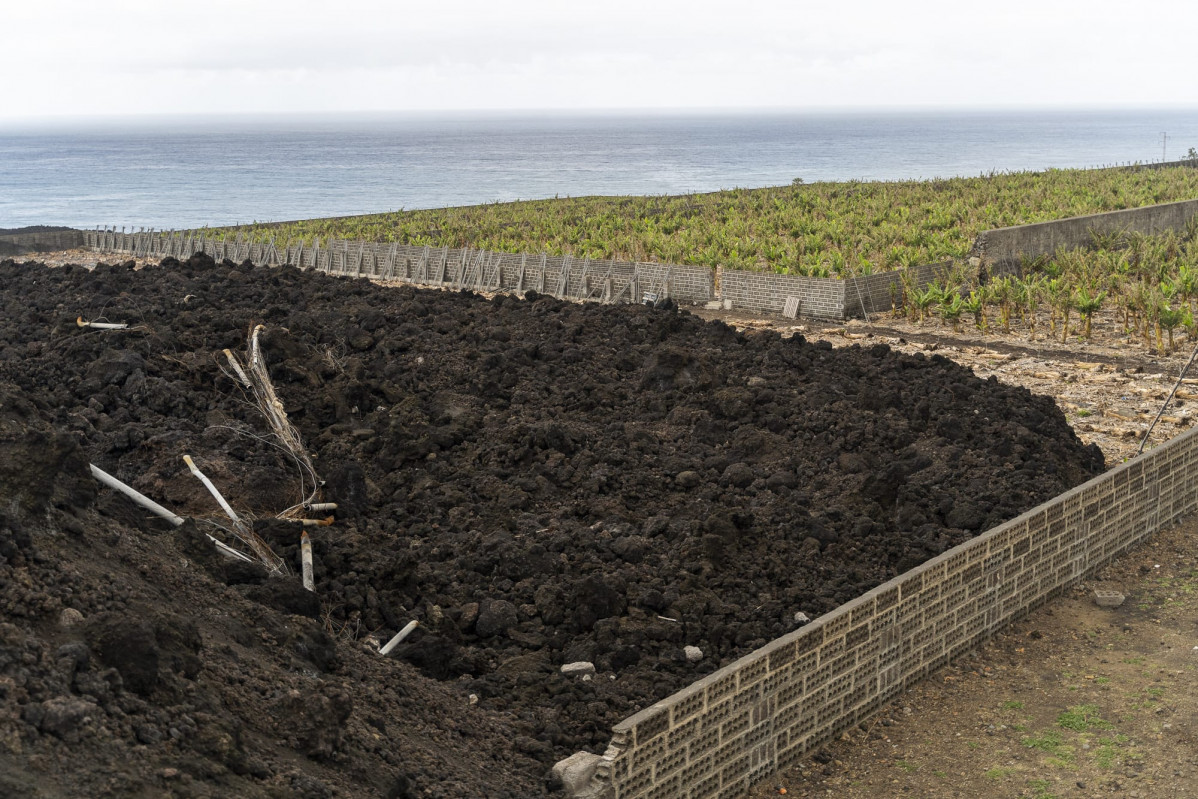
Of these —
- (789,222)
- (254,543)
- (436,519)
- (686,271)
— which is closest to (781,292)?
(686,271)

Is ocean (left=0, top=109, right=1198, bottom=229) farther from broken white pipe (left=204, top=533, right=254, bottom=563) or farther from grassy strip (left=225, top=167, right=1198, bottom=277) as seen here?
broken white pipe (left=204, top=533, right=254, bottom=563)

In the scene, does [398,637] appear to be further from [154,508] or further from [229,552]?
[154,508]

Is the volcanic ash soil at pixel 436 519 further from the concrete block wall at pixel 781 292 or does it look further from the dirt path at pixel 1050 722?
the concrete block wall at pixel 781 292

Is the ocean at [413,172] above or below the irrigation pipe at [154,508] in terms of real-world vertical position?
above

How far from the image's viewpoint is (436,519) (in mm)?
9414

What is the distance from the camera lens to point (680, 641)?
7.51 metres

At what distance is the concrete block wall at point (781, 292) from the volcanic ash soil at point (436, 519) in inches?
206

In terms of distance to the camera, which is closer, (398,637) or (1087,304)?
(398,637)

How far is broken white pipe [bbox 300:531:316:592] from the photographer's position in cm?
753

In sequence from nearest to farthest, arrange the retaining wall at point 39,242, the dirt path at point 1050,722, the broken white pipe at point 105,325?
1. the dirt path at point 1050,722
2. the broken white pipe at point 105,325
3. the retaining wall at point 39,242

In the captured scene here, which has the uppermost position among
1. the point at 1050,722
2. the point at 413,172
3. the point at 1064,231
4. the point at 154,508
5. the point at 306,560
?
the point at 413,172

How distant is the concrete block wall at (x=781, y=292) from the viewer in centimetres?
2089

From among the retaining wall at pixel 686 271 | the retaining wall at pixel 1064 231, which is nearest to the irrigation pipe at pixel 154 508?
the retaining wall at pixel 686 271

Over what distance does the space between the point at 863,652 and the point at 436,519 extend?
12.4ft
